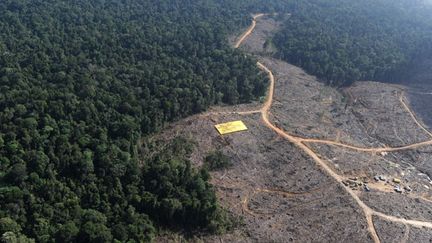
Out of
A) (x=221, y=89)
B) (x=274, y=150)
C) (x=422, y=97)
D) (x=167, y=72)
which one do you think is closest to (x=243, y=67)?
(x=221, y=89)

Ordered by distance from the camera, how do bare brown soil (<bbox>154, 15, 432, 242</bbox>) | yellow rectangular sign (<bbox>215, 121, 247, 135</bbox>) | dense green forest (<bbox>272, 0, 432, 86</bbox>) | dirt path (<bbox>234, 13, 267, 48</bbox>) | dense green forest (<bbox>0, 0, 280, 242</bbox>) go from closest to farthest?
dense green forest (<bbox>0, 0, 280, 242</bbox>) → bare brown soil (<bbox>154, 15, 432, 242</bbox>) → yellow rectangular sign (<bbox>215, 121, 247, 135</bbox>) → dense green forest (<bbox>272, 0, 432, 86</bbox>) → dirt path (<bbox>234, 13, 267, 48</bbox>)

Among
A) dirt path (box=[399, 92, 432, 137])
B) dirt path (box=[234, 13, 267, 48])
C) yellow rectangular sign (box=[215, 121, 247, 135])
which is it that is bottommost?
dirt path (box=[399, 92, 432, 137])

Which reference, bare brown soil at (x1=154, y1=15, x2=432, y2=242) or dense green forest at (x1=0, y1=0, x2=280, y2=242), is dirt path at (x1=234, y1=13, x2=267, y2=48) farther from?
bare brown soil at (x1=154, y1=15, x2=432, y2=242)

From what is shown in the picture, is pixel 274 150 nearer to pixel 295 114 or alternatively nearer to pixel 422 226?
pixel 295 114

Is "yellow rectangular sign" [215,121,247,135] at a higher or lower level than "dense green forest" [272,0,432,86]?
lower

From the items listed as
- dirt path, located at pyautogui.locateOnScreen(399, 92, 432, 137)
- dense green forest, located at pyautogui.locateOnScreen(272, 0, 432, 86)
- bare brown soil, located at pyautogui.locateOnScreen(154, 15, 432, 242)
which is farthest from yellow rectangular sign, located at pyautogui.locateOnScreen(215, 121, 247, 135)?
dense green forest, located at pyautogui.locateOnScreen(272, 0, 432, 86)

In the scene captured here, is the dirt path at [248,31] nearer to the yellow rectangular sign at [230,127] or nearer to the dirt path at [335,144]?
the dirt path at [335,144]
